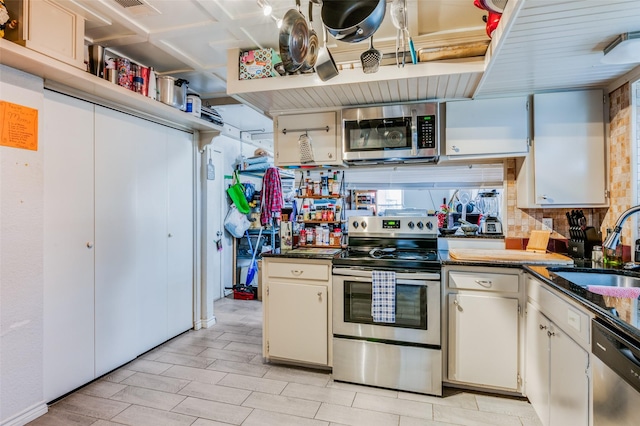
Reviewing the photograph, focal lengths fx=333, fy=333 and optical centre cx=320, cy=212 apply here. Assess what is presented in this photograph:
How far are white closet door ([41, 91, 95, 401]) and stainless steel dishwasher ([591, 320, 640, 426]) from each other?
290cm

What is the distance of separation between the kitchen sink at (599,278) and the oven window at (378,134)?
4.32ft

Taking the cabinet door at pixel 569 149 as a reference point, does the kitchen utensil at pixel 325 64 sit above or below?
above

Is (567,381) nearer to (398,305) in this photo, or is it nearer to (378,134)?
(398,305)

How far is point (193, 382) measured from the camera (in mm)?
2438

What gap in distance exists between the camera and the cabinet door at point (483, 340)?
215cm

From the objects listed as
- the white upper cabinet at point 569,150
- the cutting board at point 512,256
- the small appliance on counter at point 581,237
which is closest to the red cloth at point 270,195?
the cutting board at point 512,256

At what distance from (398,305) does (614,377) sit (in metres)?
1.23

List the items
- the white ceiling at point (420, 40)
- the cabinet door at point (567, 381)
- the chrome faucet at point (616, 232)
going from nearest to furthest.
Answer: the cabinet door at point (567, 381) < the white ceiling at point (420, 40) < the chrome faucet at point (616, 232)

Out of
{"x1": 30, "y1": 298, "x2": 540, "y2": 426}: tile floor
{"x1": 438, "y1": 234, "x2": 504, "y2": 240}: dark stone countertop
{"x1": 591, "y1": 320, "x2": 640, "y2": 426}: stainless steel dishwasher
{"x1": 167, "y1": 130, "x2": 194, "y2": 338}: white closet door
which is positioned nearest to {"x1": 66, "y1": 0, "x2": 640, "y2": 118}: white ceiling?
{"x1": 167, "y1": 130, "x2": 194, "y2": 338}: white closet door

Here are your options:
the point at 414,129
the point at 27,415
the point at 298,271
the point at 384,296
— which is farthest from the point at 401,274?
the point at 27,415

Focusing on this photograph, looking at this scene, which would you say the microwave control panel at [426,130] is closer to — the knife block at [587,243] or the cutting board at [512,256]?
the cutting board at [512,256]

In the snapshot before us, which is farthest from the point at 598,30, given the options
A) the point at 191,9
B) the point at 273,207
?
Result: the point at 273,207

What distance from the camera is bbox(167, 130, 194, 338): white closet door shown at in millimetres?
3189

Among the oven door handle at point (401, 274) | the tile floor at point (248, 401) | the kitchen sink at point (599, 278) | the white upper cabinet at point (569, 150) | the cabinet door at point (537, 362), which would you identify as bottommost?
the tile floor at point (248, 401)
